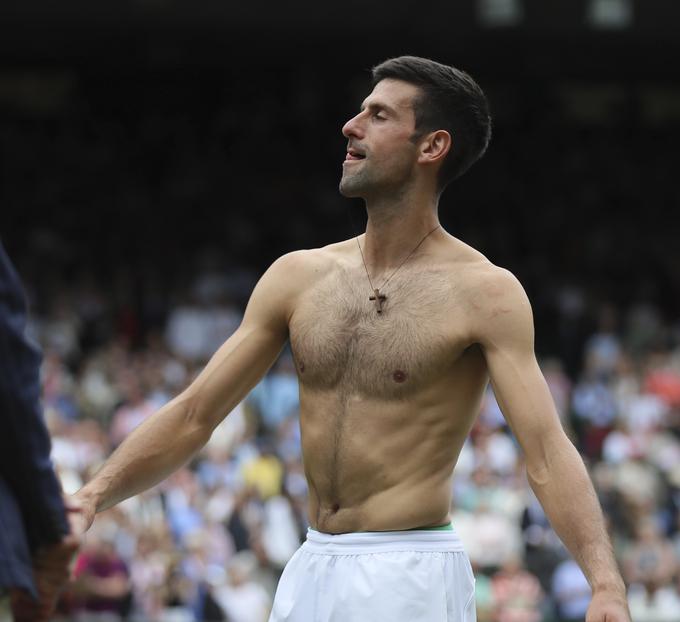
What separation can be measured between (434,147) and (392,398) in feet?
2.79

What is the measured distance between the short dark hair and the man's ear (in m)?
0.02

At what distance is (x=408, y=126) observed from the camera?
15.4 feet

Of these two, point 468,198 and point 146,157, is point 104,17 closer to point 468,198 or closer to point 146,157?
point 146,157

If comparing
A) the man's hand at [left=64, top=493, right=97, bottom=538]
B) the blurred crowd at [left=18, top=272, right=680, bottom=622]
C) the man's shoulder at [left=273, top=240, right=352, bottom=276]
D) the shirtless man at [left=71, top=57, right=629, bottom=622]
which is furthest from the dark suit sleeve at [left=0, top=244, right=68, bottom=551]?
the blurred crowd at [left=18, top=272, right=680, bottom=622]

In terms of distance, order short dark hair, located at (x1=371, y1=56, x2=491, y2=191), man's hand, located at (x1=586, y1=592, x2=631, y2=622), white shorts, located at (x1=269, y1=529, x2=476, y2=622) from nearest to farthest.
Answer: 1. man's hand, located at (x1=586, y1=592, x2=631, y2=622)
2. white shorts, located at (x1=269, y1=529, x2=476, y2=622)
3. short dark hair, located at (x1=371, y1=56, x2=491, y2=191)

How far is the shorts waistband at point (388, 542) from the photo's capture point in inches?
172

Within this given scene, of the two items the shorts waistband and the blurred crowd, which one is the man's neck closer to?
the shorts waistband

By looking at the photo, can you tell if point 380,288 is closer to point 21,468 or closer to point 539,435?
point 539,435

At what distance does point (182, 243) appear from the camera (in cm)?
1994

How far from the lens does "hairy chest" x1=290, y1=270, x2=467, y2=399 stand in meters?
4.46

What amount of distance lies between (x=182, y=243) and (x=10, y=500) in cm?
1690

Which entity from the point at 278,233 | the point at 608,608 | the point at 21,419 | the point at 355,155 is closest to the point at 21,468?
the point at 21,419

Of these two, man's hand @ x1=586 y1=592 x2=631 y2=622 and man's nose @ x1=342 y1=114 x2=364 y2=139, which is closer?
man's hand @ x1=586 y1=592 x2=631 y2=622

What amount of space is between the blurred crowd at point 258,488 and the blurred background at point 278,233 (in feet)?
0.09
